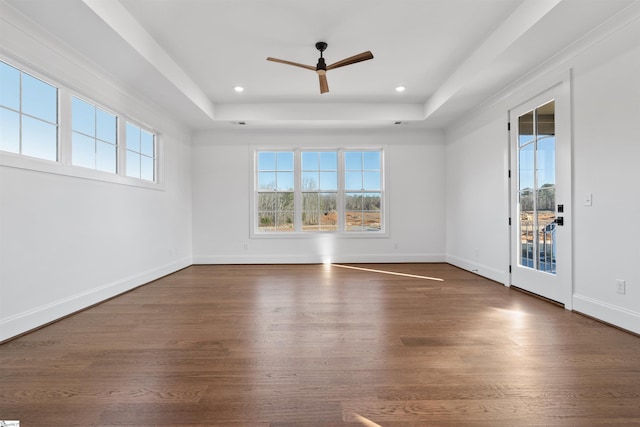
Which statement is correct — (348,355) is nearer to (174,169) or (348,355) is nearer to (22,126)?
(22,126)

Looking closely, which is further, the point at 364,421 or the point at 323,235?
the point at 323,235

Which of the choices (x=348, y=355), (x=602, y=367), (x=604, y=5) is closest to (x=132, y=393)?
(x=348, y=355)

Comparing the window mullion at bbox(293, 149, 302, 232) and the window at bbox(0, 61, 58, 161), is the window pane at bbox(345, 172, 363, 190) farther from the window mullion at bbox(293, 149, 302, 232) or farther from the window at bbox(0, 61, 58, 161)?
the window at bbox(0, 61, 58, 161)

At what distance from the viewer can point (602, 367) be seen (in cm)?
182

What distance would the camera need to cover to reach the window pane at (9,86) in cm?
236

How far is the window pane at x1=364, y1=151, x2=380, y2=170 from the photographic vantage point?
233 inches

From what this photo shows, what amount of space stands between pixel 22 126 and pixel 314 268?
4.10m

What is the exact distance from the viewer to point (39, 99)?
2666 mm

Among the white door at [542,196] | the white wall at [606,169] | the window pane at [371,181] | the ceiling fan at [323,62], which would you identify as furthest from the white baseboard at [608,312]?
the window pane at [371,181]

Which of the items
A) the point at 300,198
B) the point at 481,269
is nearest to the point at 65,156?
the point at 300,198

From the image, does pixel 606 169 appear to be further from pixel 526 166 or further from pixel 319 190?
pixel 319 190

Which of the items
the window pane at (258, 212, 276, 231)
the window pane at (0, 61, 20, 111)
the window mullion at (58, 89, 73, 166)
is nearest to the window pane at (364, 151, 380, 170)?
the window pane at (258, 212, 276, 231)

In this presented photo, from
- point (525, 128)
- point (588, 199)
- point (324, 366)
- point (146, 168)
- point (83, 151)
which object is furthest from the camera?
point (146, 168)

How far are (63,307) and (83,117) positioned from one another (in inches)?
79.7
